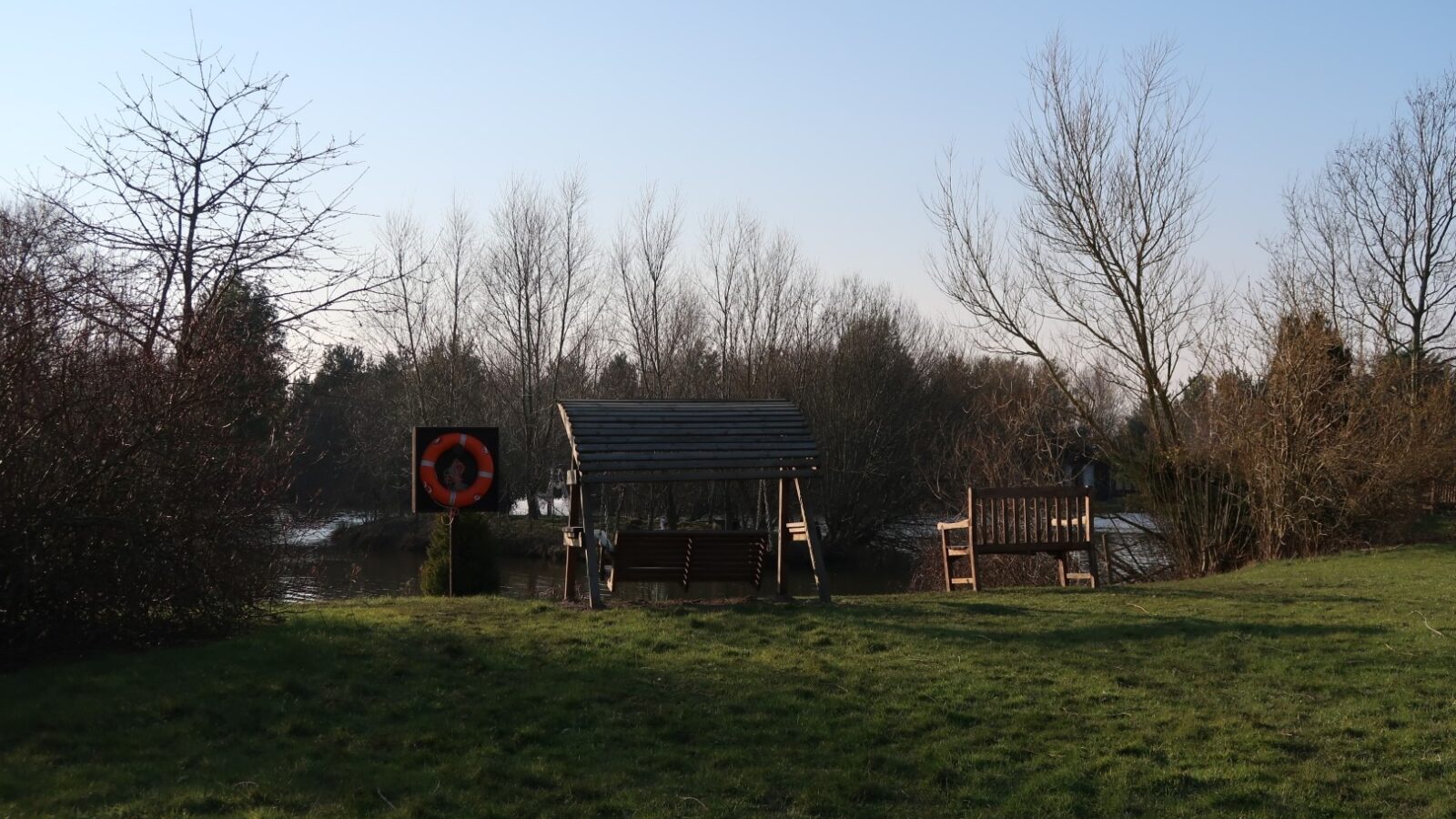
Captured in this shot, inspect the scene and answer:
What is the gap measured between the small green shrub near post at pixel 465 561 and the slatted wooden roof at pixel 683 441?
168 inches

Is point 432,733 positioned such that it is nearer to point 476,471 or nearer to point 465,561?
point 476,471

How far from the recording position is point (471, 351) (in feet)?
143

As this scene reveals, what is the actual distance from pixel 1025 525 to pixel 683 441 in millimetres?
4637

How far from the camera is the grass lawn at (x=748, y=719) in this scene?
5340mm

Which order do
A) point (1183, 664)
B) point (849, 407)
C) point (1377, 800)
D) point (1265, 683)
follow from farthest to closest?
point (849, 407), point (1183, 664), point (1265, 683), point (1377, 800)

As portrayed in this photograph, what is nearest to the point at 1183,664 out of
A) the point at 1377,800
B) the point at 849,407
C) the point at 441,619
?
the point at 1377,800

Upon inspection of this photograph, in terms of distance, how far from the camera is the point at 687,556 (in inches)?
468

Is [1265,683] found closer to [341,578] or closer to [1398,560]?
[1398,560]

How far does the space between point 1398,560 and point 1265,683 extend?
9414 mm

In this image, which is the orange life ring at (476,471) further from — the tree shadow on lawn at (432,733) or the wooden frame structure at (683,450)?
the tree shadow on lawn at (432,733)

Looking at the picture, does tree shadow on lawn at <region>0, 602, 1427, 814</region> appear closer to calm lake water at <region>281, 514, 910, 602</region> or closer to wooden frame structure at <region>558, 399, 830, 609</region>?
calm lake water at <region>281, 514, 910, 602</region>

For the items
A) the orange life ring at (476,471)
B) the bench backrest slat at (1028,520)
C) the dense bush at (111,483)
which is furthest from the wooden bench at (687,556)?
→ the dense bush at (111,483)

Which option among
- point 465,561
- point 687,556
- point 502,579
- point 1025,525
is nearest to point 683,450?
point 687,556

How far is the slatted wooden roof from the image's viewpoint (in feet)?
35.9
